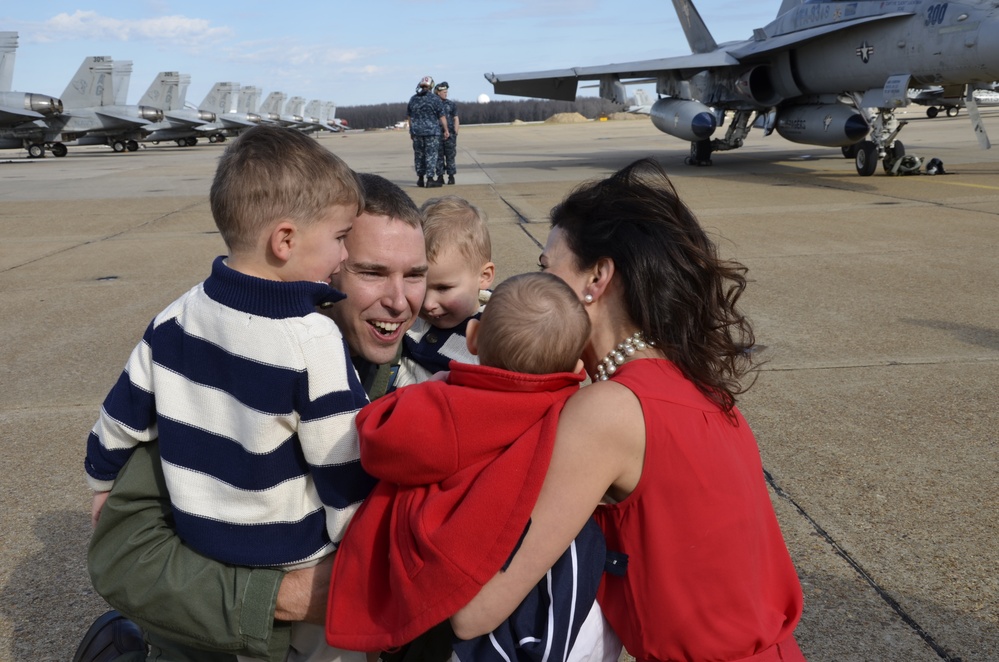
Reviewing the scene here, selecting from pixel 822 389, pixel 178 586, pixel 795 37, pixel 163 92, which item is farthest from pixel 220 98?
pixel 178 586

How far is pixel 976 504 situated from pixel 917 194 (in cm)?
1089

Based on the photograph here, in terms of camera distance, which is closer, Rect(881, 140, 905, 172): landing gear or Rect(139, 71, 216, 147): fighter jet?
Rect(881, 140, 905, 172): landing gear

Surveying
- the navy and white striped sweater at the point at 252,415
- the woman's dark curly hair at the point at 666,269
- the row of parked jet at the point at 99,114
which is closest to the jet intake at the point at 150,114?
the row of parked jet at the point at 99,114

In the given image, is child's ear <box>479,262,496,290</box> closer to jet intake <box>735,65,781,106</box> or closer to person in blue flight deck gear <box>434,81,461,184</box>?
person in blue flight deck gear <box>434,81,461,184</box>

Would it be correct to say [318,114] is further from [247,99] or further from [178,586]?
[178,586]

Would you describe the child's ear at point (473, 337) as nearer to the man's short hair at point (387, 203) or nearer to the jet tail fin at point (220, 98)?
the man's short hair at point (387, 203)

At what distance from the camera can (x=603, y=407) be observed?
1534 mm

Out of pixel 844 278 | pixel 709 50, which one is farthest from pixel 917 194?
pixel 709 50

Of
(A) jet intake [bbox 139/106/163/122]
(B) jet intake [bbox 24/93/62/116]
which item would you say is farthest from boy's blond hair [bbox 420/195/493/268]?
(A) jet intake [bbox 139/106/163/122]

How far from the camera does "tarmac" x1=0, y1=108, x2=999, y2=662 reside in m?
2.80

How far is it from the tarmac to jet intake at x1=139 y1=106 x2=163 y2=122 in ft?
101

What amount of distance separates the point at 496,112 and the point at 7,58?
352ft

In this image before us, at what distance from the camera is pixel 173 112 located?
47.8 m

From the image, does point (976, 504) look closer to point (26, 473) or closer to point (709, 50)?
point (26, 473)
